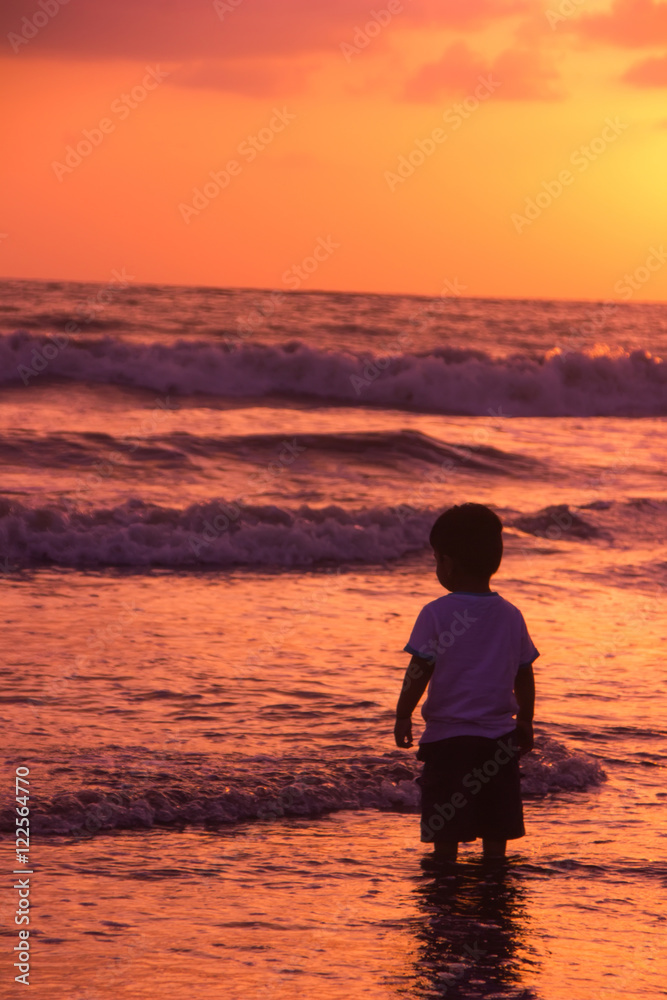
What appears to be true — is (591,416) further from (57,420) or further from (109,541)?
(109,541)

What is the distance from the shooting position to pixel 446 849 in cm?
406

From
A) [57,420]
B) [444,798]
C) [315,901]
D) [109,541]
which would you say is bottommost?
[315,901]

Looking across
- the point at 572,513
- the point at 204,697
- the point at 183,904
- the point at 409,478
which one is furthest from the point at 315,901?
the point at 409,478

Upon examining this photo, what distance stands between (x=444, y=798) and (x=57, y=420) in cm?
1570

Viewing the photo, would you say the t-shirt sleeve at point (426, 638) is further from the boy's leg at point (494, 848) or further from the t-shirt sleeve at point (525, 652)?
the boy's leg at point (494, 848)

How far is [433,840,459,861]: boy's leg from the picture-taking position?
404 centimetres

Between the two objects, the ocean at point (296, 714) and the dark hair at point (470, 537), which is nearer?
the ocean at point (296, 714)

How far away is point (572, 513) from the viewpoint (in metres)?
13.0

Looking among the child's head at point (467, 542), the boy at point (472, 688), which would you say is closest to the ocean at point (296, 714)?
the boy at point (472, 688)

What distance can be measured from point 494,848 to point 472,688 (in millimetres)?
617

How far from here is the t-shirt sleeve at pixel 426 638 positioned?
381 cm

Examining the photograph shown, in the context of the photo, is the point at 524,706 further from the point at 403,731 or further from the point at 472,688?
the point at 403,731

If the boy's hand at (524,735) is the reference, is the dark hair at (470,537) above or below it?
above

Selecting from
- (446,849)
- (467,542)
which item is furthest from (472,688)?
(446,849)
